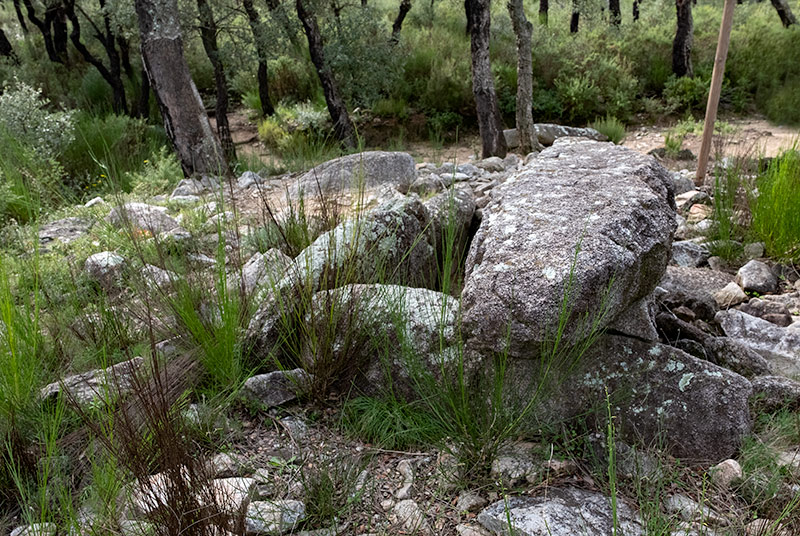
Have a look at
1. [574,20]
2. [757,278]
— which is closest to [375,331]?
[757,278]

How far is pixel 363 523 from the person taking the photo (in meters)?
1.81

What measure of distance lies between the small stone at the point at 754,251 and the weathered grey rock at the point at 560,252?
1444 mm

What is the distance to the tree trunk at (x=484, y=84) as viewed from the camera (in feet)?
28.2

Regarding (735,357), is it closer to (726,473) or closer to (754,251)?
(726,473)

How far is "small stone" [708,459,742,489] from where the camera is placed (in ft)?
6.33

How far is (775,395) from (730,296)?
111cm

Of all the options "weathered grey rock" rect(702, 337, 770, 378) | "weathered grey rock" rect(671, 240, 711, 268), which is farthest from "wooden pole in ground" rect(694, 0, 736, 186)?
"weathered grey rock" rect(702, 337, 770, 378)

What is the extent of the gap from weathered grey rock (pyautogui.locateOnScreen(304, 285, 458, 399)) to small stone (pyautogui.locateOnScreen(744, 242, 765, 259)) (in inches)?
104

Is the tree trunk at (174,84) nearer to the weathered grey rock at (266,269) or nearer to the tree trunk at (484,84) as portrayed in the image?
the weathered grey rock at (266,269)

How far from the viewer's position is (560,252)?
2.13 meters

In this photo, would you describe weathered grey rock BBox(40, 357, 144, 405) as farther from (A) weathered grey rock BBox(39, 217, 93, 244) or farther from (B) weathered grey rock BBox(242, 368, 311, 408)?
(A) weathered grey rock BBox(39, 217, 93, 244)

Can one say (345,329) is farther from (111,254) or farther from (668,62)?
(668,62)

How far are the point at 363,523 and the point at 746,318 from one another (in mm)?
2244

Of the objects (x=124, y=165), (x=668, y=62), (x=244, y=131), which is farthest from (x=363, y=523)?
(x=668, y=62)
